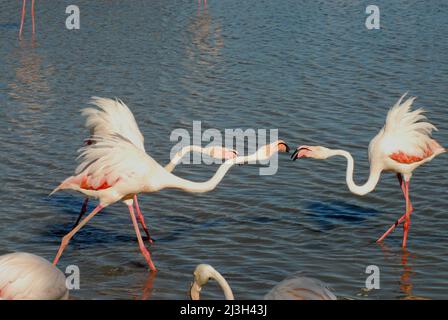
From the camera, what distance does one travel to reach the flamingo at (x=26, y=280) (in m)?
4.85

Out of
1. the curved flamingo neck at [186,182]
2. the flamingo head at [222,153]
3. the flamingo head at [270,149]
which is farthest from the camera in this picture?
the flamingo head at [222,153]

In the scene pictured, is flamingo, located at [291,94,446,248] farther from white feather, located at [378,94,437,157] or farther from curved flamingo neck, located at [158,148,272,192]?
curved flamingo neck, located at [158,148,272,192]

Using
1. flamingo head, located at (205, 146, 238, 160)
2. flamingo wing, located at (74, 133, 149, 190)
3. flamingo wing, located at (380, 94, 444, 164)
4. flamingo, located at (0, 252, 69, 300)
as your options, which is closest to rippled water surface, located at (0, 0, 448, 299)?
flamingo wing, located at (380, 94, 444, 164)

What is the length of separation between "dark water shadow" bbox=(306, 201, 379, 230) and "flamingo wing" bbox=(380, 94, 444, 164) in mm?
683

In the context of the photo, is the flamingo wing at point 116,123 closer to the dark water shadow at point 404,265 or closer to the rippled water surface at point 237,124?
the rippled water surface at point 237,124

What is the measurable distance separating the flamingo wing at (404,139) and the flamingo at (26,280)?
3665 mm

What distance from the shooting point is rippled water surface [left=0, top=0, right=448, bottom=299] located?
709 centimetres

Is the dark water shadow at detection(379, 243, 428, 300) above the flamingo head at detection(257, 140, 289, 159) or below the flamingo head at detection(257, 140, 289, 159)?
below

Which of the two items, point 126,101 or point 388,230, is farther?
point 126,101

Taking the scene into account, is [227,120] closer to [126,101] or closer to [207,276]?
[126,101]

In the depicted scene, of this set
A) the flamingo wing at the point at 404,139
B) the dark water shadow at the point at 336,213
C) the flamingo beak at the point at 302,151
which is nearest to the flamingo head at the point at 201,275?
the flamingo beak at the point at 302,151
